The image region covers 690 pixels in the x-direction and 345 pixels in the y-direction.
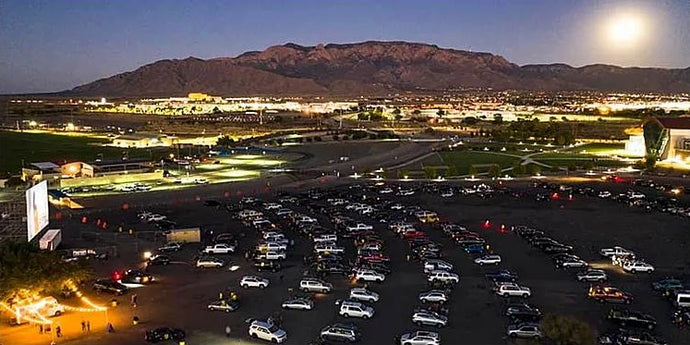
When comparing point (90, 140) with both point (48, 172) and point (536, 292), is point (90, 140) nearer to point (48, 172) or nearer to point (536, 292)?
point (48, 172)

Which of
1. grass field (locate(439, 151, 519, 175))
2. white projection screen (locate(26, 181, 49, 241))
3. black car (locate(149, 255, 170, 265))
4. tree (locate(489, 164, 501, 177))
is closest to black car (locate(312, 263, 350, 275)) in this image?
black car (locate(149, 255, 170, 265))

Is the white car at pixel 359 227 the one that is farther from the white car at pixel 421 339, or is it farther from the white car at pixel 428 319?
the white car at pixel 421 339

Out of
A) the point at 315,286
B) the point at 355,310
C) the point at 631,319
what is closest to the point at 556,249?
the point at 631,319

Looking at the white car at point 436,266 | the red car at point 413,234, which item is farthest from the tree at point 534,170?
the white car at point 436,266

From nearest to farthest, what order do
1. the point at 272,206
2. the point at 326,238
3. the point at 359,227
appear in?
the point at 326,238 → the point at 359,227 → the point at 272,206

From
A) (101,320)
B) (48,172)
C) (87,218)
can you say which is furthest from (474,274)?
(48,172)

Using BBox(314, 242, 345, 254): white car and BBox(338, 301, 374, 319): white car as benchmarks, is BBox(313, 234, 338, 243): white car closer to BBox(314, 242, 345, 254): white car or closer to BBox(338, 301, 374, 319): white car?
BBox(314, 242, 345, 254): white car

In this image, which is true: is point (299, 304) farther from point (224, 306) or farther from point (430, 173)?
point (430, 173)
